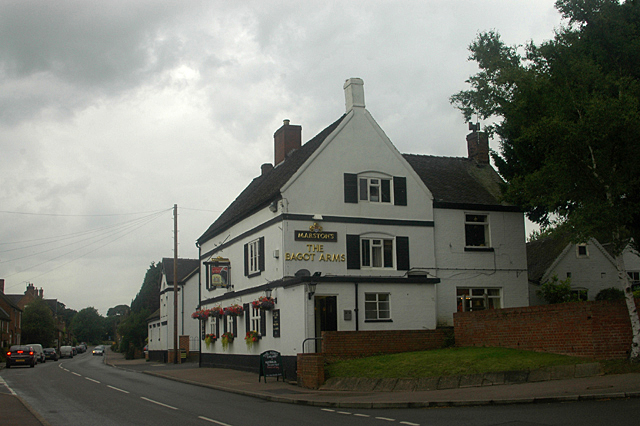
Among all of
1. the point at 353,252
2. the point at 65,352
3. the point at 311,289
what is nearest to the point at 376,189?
the point at 353,252

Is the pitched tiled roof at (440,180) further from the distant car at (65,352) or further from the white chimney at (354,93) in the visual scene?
the distant car at (65,352)

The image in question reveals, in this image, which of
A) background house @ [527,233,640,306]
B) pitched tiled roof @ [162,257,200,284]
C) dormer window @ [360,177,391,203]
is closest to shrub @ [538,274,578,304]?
background house @ [527,233,640,306]

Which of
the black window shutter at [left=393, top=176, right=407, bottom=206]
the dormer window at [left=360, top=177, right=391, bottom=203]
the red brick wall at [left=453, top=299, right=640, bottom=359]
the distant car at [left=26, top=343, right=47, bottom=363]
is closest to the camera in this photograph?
the red brick wall at [left=453, top=299, right=640, bottom=359]

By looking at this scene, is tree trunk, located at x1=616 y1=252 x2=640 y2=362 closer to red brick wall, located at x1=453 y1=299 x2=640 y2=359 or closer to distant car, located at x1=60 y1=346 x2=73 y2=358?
red brick wall, located at x1=453 y1=299 x2=640 y2=359

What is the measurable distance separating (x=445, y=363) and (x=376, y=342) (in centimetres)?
421

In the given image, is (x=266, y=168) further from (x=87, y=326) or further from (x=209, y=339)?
(x=87, y=326)

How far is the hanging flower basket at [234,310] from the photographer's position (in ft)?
102

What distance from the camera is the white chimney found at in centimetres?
2888

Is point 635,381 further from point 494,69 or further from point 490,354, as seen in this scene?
point 494,69

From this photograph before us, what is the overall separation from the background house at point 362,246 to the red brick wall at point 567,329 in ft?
15.8

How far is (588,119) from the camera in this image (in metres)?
18.5

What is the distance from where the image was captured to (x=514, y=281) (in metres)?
30.2

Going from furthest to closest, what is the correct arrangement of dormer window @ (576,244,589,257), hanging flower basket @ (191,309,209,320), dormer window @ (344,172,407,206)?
1. dormer window @ (576,244,589,257)
2. hanging flower basket @ (191,309,209,320)
3. dormer window @ (344,172,407,206)

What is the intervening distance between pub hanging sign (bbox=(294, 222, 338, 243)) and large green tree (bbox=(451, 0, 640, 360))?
7.48 metres
